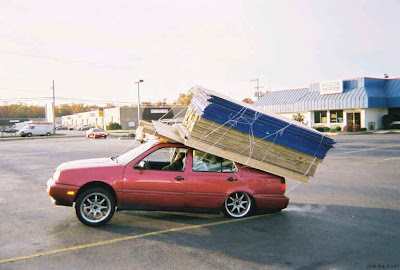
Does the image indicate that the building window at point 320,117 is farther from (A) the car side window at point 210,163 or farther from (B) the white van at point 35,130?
(A) the car side window at point 210,163

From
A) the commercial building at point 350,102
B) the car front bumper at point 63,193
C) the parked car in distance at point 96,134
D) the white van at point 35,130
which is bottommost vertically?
the car front bumper at point 63,193

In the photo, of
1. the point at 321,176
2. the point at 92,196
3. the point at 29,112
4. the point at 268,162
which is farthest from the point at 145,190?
the point at 29,112

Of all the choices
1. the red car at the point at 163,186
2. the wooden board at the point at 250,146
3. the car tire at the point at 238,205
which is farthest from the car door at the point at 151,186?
the car tire at the point at 238,205

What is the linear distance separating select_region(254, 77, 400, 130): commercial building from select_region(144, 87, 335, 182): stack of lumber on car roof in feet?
134

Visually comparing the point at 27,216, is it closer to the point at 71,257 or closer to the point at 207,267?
the point at 71,257

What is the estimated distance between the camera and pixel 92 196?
6.23m

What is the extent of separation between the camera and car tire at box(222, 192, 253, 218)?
6758 millimetres

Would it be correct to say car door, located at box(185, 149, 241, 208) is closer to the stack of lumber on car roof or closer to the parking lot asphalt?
the stack of lumber on car roof

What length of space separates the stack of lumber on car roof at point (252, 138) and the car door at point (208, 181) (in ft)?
0.87

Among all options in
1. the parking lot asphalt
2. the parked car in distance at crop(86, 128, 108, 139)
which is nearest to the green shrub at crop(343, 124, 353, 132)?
the parked car in distance at crop(86, 128, 108, 139)

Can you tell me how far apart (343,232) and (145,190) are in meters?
3.59

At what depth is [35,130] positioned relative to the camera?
5556 centimetres

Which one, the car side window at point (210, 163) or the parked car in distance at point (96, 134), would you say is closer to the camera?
the car side window at point (210, 163)

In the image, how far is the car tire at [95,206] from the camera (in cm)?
614
